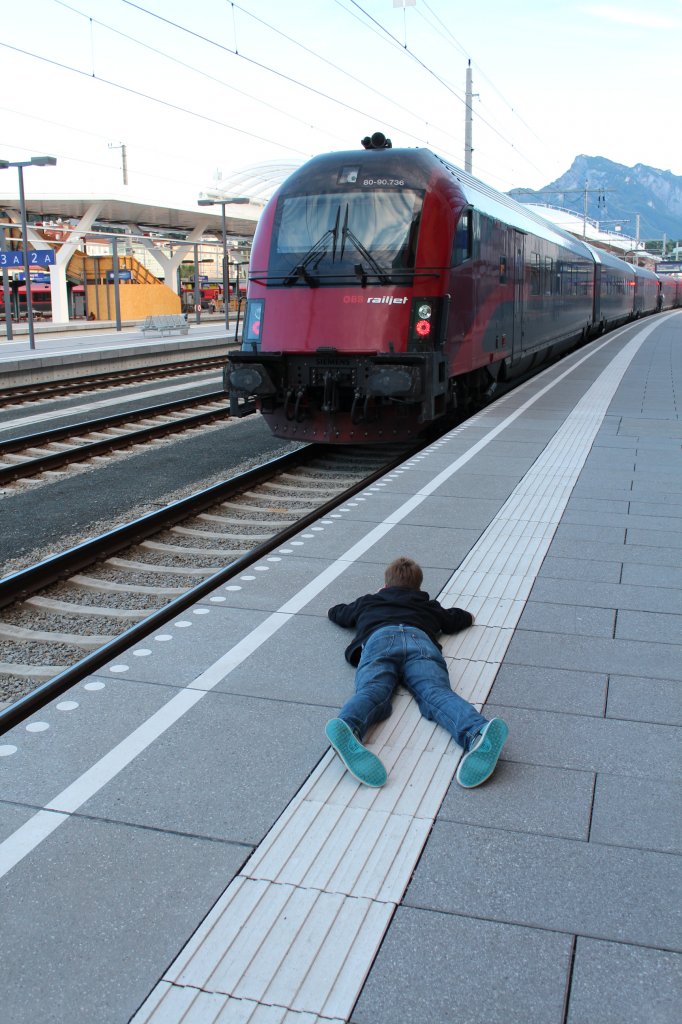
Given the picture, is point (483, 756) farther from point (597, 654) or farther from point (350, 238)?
point (350, 238)

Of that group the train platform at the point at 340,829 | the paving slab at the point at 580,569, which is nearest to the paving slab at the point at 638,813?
the train platform at the point at 340,829

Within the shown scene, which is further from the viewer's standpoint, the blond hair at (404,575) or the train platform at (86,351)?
the train platform at (86,351)

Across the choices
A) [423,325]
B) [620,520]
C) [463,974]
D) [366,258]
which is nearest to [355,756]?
[463,974]

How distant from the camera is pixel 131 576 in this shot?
6.25 metres

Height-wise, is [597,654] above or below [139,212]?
below

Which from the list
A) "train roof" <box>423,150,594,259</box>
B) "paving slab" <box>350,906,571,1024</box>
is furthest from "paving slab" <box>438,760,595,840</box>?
"train roof" <box>423,150,594,259</box>

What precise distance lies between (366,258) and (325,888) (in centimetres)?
748

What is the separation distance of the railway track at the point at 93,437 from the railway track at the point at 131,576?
183cm

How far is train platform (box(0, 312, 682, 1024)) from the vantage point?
2.13 m

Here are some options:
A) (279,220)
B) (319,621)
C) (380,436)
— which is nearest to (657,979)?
(319,621)

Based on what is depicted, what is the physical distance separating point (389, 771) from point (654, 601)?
215 centimetres

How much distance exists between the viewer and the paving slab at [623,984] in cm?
204

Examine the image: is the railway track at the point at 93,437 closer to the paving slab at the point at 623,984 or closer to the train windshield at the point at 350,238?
the train windshield at the point at 350,238

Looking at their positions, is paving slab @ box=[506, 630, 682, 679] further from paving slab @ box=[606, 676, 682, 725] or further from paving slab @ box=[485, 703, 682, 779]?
paving slab @ box=[485, 703, 682, 779]
